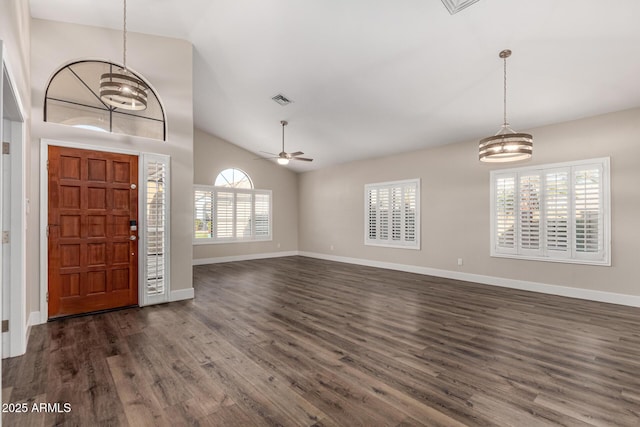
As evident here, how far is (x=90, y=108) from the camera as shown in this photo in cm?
439

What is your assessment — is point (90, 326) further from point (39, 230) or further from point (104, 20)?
point (104, 20)

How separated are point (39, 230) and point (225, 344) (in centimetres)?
268

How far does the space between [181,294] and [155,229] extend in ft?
3.47

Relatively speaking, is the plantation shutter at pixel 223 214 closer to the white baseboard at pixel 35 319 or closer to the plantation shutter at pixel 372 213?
the plantation shutter at pixel 372 213

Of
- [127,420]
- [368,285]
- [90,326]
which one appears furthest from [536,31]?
[90,326]

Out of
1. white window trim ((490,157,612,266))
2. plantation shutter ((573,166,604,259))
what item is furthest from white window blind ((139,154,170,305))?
plantation shutter ((573,166,604,259))

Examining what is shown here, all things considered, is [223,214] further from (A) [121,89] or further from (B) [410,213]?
(A) [121,89]

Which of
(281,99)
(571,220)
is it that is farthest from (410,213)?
(281,99)

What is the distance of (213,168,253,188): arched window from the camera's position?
8773 mm

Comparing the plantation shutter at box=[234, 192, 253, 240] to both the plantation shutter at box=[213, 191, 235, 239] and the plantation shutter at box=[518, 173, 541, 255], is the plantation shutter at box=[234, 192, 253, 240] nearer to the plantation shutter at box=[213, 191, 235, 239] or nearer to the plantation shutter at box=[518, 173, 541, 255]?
the plantation shutter at box=[213, 191, 235, 239]

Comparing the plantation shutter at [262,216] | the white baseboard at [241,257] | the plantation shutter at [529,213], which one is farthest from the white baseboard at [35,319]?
the plantation shutter at [529,213]

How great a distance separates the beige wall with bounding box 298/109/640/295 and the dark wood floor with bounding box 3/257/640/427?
0.82m

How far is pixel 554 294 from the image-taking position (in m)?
5.13

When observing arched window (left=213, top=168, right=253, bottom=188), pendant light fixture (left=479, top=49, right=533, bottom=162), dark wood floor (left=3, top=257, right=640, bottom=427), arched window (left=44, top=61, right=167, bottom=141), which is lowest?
dark wood floor (left=3, top=257, right=640, bottom=427)
